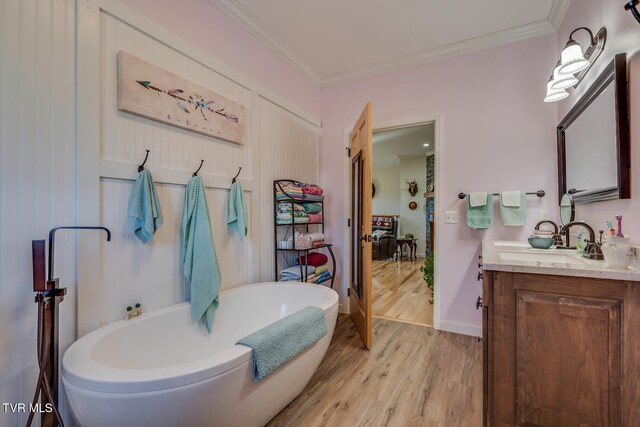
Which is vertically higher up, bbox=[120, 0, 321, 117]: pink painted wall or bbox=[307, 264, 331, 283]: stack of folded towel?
bbox=[120, 0, 321, 117]: pink painted wall

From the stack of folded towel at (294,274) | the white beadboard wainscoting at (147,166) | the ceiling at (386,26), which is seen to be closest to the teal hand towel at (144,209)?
the white beadboard wainscoting at (147,166)

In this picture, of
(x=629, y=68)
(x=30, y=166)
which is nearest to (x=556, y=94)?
(x=629, y=68)

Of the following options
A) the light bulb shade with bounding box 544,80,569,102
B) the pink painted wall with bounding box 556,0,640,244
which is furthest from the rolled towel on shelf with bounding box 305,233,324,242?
the light bulb shade with bounding box 544,80,569,102

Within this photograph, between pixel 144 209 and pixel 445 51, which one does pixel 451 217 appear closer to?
pixel 445 51

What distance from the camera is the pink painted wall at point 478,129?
7.72ft

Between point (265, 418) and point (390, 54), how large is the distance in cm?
313

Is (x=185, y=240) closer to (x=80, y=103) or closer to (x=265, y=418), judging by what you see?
(x=80, y=103)

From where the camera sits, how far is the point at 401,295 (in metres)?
3.73

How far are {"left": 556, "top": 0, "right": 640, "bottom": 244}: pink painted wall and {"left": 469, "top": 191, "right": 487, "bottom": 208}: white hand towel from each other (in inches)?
25.1

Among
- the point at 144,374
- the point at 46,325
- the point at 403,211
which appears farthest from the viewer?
the point at 403,211

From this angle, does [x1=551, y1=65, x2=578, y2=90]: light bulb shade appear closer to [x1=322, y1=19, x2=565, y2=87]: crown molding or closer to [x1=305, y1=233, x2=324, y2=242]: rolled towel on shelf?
[x1=322, y1=19, x2=565, y2=87]: crown molding

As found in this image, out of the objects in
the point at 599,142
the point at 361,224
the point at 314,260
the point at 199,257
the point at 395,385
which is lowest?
the point at 395,385

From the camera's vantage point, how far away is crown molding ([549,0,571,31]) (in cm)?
204

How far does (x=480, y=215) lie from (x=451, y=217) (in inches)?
10.1
